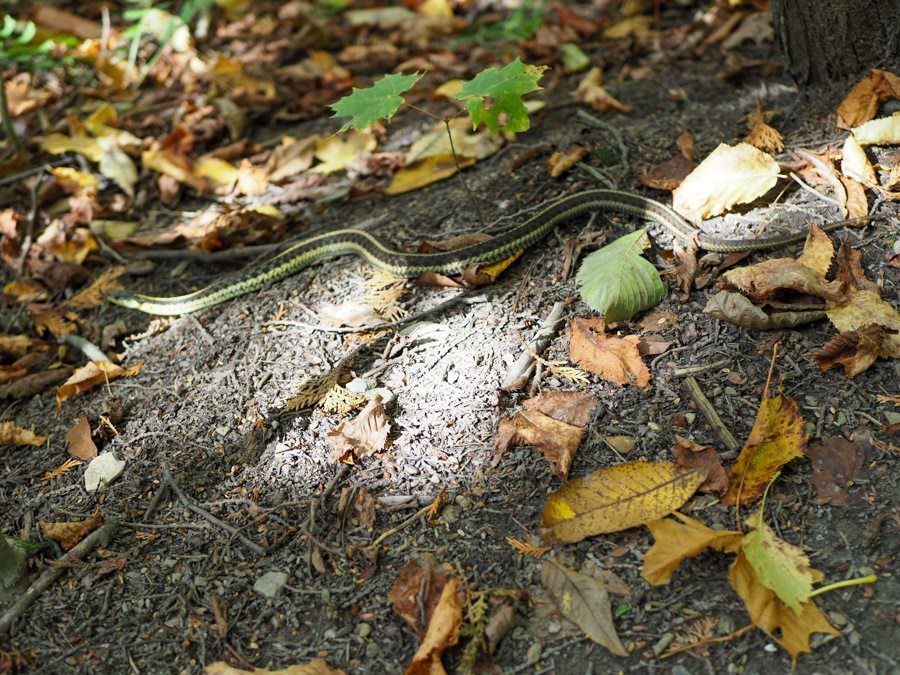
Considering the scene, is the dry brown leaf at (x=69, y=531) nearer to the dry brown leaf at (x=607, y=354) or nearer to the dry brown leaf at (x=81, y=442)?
the dry brown leaf at (x=81, y=442)

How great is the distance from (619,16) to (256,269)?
4160 mm

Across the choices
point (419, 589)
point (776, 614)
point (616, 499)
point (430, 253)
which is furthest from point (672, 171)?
point (419, 589)

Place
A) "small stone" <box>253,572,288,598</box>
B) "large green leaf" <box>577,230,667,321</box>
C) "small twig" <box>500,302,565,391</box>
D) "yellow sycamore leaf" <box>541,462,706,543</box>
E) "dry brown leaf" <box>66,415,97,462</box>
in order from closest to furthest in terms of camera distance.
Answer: "yellow sycamore leaf" <box>541,462,706,543</box> < "small stone" <box>253,572,288,598</box> < "small twig" <box>500,302,565,391</box> < "large green leaf" <box>577,230,667,321</box> < "dry brown leaf" <box>66,415,97,462</box>

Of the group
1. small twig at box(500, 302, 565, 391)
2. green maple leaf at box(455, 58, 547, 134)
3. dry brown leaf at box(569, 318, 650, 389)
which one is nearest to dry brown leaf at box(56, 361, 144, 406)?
small twig at box(500, 302, 565, 391)

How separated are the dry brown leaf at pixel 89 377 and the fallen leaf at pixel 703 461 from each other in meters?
2.92

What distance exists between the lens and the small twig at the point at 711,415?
293 cm

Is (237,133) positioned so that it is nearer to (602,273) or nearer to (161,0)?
(161,0)

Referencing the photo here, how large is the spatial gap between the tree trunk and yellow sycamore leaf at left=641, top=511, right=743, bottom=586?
308 cm

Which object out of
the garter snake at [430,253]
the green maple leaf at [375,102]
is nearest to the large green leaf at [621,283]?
the garter snake at [430,253]

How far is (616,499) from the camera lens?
111 inches

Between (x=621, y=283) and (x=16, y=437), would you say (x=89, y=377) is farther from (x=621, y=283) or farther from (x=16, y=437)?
(x=621, y=283)

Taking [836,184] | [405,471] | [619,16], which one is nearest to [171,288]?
[405,471]

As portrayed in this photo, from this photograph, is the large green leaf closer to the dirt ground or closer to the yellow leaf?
the dirt ground

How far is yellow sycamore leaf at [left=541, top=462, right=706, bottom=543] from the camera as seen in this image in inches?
108
